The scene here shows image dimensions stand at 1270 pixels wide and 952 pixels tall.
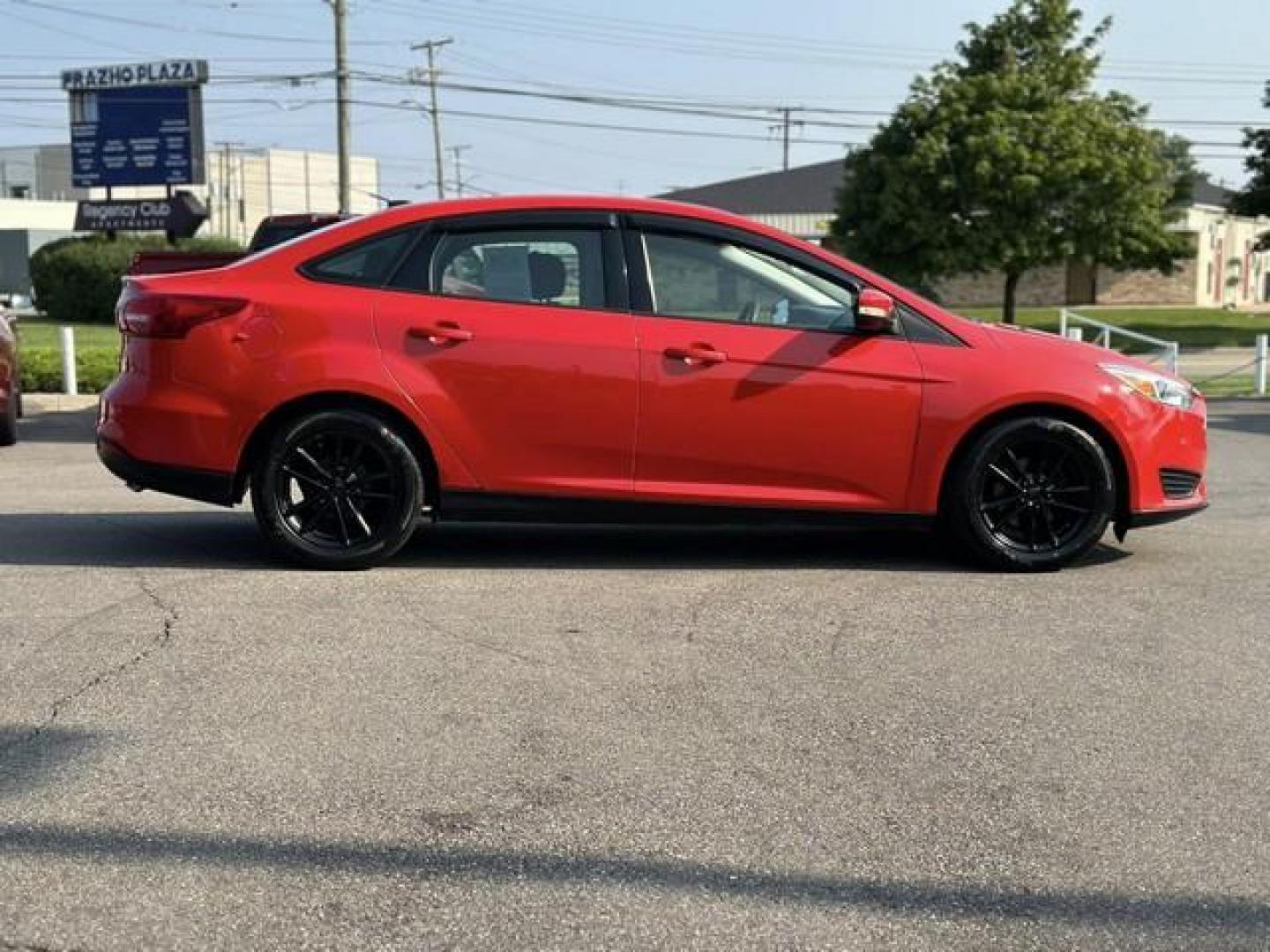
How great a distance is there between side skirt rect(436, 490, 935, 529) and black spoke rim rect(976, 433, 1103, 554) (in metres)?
0.32

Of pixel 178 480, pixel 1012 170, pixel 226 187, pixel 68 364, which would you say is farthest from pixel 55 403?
pixel 226 187

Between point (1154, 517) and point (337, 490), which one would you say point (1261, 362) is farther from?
point (337, 490)

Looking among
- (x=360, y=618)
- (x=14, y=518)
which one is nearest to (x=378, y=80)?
(x=14, y=518)

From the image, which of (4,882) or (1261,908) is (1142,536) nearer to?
(1261,908)

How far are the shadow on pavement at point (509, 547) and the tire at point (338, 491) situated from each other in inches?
10.7

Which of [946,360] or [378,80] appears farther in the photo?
[378,80]

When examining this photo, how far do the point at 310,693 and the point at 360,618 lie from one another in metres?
0.95

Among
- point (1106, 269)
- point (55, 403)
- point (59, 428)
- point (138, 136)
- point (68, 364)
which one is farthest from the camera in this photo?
point (1106, 269)

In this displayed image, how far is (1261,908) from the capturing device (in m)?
3.27

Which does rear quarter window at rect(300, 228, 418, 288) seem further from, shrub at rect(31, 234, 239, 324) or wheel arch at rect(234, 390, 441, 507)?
shrub at rect(31, 234, 239, 324)

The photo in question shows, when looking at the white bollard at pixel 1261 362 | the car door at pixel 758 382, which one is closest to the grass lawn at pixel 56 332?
the white bollard at pixel 1261 362

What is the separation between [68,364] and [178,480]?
35.1 ft

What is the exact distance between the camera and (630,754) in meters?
4.16

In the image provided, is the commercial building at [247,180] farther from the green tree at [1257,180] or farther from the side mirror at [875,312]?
the side mirror at [875,312]
